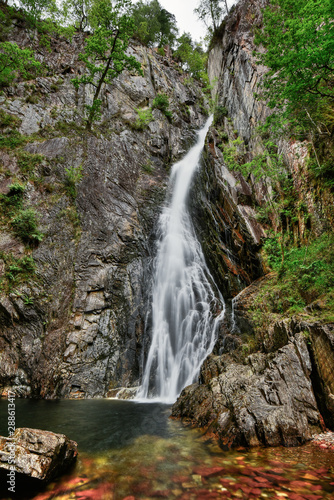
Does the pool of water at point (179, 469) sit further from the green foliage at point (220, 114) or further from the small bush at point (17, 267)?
the green foliage at point (220, 114)

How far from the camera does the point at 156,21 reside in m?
32.5

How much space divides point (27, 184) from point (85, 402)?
10.4m

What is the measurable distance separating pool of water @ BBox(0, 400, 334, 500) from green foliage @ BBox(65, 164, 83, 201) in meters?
10.9

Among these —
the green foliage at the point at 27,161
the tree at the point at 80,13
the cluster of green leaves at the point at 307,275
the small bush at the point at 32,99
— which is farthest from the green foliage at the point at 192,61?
the cluster of green leaves at the point at 307,275

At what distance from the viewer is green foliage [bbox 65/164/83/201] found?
13500 mm

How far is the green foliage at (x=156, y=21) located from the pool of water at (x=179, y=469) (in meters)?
39.2

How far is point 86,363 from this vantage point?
31.2ft

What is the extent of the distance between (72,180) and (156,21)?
1306 inches

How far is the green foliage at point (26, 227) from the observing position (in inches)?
422

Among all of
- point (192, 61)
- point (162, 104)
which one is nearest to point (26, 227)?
point (162, 104)

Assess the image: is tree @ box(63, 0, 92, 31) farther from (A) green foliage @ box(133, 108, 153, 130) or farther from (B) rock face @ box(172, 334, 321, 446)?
(B) rock face @ box(172, 334, 321, 446)

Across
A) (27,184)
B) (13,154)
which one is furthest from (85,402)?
(13,154)

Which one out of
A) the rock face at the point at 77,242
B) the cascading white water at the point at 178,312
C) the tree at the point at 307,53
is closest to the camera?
the tree at the point at 307,53

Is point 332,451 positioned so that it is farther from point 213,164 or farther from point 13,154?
point 13,154
